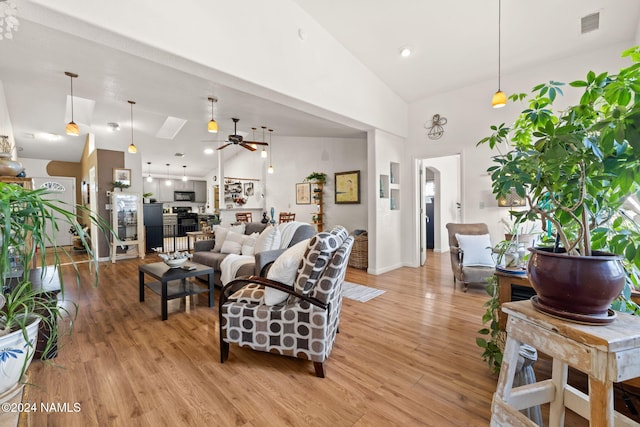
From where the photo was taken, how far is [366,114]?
14.2 ft

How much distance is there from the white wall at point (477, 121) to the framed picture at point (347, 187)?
1288 mm

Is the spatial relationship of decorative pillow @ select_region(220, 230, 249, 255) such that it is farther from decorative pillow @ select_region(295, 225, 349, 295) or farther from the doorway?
the doorway

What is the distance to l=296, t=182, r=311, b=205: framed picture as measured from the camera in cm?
715

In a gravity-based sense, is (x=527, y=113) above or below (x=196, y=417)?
above

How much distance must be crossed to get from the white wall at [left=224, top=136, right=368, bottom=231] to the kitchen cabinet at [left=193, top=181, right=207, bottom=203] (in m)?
4.29

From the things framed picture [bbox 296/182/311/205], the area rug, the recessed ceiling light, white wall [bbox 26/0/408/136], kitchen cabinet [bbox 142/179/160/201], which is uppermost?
the recessed ceiling light

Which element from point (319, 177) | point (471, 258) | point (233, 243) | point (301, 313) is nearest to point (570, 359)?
point (301, 313)

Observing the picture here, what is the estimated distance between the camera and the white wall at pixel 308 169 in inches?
241

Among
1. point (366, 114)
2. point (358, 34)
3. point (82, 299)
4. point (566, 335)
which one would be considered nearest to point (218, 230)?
point (82, 299)

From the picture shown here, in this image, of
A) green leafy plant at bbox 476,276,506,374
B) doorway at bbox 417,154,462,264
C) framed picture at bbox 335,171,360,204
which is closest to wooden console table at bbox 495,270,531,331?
green leafy plant at bbox 476,276,506,374

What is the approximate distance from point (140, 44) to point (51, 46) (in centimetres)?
101

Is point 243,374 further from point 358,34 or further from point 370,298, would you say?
point 358,34

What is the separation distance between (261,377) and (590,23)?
505 centimetres

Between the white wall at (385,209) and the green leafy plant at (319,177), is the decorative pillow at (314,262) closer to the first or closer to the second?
the white wall at (385,209)
